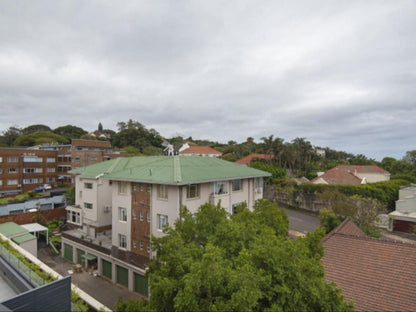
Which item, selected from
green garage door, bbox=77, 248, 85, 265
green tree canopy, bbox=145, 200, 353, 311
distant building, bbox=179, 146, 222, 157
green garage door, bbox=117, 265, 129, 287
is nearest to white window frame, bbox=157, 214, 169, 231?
green garage door, bbox=117, 265, 129, 287

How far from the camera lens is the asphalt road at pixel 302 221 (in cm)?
3052

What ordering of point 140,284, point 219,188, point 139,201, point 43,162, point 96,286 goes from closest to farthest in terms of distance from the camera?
1. point 140,284
2. point 139,201
3. point 219,188
4. point 96,286
5. point 43,162

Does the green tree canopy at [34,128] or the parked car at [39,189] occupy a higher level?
the green tree canopy at [34,128]

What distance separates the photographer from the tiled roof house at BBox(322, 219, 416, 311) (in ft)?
33.2

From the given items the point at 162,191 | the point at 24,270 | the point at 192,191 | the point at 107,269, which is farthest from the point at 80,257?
the point at 24,270

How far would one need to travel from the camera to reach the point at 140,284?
20.6m

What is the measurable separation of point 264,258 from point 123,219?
690 inches

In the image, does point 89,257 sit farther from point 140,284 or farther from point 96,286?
point 140,284

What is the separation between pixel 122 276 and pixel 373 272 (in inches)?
791

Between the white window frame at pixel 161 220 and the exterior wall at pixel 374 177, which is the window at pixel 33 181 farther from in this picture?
the exterior wall at pixel 374 177

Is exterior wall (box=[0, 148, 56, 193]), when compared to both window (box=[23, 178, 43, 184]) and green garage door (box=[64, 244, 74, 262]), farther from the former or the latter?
green garage door (box=[64, 244, 74, 262])

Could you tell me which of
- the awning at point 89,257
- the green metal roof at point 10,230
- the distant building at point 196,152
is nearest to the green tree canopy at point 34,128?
the distant building at point 196,152

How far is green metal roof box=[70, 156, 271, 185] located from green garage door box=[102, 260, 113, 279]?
895 cm

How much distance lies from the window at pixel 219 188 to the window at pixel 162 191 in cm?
424
